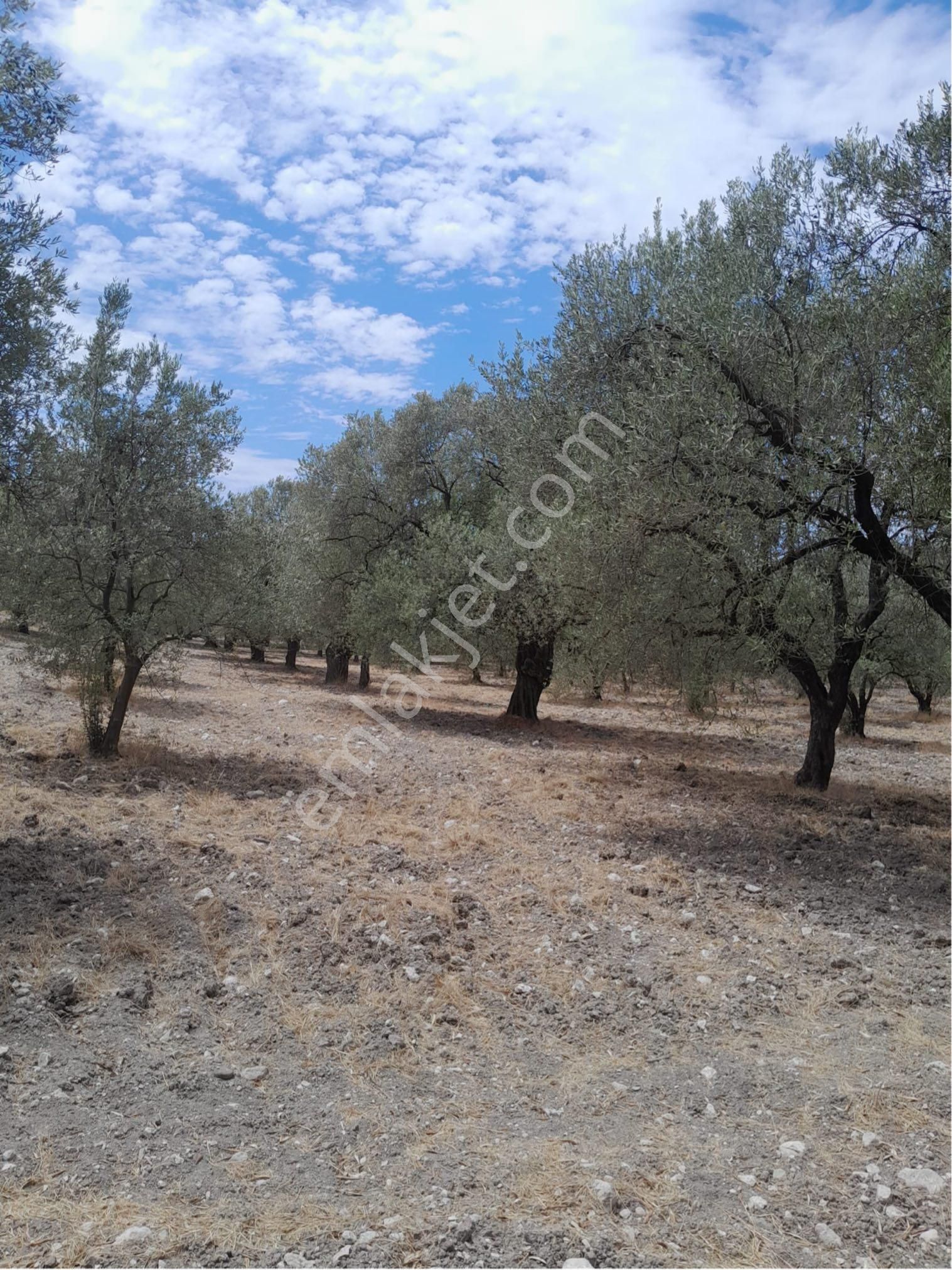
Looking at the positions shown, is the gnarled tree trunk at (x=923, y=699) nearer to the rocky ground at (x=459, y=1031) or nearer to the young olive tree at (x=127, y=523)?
the rocky ground at (x=459, y=1031)

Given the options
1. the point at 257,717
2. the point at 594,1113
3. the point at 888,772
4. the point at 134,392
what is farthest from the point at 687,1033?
the point at 257,717

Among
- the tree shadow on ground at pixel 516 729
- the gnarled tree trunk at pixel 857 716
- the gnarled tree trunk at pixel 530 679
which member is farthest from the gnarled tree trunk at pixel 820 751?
the gnarled tree trunk at pixel 857 716

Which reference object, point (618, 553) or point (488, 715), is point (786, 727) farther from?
point (618, 553)

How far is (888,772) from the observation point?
15.8 metres

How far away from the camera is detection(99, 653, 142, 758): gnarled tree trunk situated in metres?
11.9

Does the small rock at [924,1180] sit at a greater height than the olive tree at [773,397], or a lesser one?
lesser

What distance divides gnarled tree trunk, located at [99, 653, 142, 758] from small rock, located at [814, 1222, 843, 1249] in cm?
1048

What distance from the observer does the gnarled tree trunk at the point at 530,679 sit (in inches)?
771

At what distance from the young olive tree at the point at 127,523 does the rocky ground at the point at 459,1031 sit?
176cm

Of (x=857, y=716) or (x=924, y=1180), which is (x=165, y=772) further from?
(x=857, y=716)

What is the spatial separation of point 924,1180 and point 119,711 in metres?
10.7

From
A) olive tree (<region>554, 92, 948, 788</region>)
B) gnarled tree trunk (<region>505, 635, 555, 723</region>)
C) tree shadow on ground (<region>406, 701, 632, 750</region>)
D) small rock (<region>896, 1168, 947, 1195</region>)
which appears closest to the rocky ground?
small rock (<region>896, 1168, 947, 1195</region>)

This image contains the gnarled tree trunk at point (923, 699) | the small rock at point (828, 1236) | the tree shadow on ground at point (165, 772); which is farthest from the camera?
the gnarled tree trunk at point (923, 699)

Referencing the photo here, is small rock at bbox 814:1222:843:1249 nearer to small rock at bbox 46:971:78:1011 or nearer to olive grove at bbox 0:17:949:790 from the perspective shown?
small rock at bbox 46:971:78:1011
